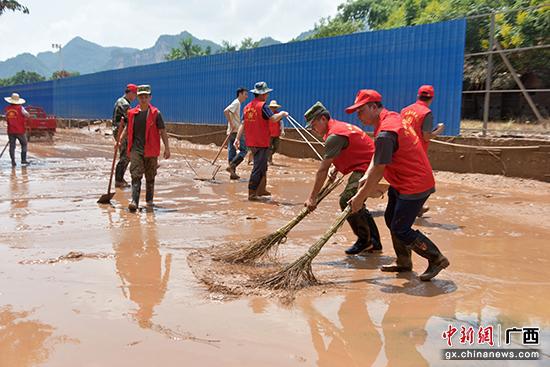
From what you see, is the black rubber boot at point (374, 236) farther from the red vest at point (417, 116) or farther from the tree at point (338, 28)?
the tree at point (338, 28)

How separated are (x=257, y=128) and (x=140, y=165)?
69.7 inches

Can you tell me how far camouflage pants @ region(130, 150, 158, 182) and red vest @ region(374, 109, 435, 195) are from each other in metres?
3.83

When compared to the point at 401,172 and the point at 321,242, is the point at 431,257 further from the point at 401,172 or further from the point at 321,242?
the point at 321,242

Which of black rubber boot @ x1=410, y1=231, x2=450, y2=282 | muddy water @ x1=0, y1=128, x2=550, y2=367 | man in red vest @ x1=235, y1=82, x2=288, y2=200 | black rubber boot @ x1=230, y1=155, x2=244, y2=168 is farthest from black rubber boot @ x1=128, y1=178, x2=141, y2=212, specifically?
black rubber boot @ x1=410, y1=231, x2=450, y2=282

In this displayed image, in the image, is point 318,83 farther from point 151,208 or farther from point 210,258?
point 210,258

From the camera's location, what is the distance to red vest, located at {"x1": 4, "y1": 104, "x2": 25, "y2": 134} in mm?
11414

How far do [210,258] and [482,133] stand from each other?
717cm

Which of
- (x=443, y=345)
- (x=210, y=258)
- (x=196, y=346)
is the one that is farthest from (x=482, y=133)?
(x=196, y=346)

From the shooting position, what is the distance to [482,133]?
982 cm

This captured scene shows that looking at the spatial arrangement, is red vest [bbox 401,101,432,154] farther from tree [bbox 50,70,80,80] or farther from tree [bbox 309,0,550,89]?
→ tree [bbox 50,70,80,80]

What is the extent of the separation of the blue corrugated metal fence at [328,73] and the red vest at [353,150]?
6.23 meters

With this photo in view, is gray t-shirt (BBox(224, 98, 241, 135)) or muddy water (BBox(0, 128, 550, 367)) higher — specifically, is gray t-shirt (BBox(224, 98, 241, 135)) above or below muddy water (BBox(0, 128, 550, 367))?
above

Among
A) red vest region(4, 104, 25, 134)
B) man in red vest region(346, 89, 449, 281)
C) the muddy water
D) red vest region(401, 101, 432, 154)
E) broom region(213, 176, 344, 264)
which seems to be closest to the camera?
the muddy water

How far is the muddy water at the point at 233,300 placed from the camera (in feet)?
8.97
